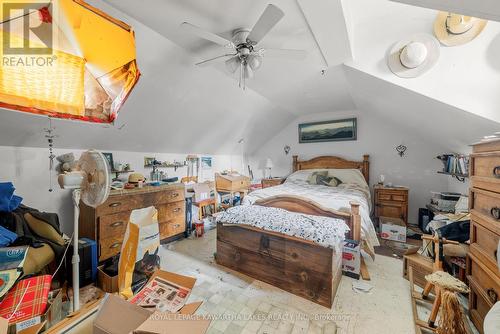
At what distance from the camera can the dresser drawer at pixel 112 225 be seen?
219 cm

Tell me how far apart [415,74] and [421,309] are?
219 cm

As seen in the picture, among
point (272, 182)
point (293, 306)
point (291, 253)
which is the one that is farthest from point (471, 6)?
point (272, 182)

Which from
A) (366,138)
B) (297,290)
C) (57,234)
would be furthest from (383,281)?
(57,234)

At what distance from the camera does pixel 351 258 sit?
6.93 ft

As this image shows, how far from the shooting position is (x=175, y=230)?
299 centimetres

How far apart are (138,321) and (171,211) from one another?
2.20 metres

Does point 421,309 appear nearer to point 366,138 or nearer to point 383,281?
point 383,281

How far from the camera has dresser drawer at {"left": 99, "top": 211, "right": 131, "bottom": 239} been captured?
219 centimetres

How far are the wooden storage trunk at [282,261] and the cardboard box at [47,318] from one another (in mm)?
1365

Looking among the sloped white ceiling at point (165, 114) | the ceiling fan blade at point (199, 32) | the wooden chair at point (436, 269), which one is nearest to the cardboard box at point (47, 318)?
the sloped white ceiling at point (165, 114)

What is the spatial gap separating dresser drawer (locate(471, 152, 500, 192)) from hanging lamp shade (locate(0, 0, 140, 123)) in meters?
2.48

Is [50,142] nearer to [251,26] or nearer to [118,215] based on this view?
[118,215]

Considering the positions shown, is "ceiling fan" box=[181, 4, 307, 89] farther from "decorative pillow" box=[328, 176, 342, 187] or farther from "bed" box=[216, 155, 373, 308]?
"decorative pillow" box=[328, 176, 342, 187]

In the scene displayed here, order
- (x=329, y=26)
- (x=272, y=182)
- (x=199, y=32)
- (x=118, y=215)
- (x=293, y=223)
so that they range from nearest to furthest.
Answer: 1. (x=199, y=32)
2. (x=329, y=26)
3. (x=293, y=223)
4. (x=118, y=215)
5. (x=272, y=182)
